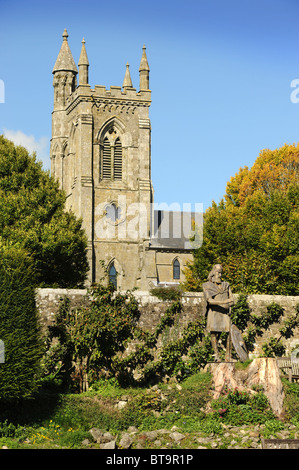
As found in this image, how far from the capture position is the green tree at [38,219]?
35.4 meters

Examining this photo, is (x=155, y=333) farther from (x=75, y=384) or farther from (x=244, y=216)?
(x=244, y=216)

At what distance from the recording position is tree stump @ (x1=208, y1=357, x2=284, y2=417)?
2316cm

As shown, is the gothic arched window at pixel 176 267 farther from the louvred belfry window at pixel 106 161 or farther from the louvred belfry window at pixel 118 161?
the louvred belfry window at pixel 106 161

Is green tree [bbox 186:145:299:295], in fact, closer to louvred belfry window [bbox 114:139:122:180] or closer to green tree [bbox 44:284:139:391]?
green tree [bbox 44:284:139:391]

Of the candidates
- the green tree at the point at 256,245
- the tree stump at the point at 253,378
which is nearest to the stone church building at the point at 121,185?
the green tree at the point at 256,245

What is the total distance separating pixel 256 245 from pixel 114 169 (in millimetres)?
28537

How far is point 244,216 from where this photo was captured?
4481 centimetres

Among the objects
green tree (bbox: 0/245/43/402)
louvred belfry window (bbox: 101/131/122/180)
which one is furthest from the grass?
louvred belfry window (bbox: 101/131/122/180)

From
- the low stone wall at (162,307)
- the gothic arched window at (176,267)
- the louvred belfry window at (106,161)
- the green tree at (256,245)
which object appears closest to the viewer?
the low stone wall at (162,307)

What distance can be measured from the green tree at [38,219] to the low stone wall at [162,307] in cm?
826

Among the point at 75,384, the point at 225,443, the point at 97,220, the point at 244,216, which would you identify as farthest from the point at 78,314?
the point at 97,220
